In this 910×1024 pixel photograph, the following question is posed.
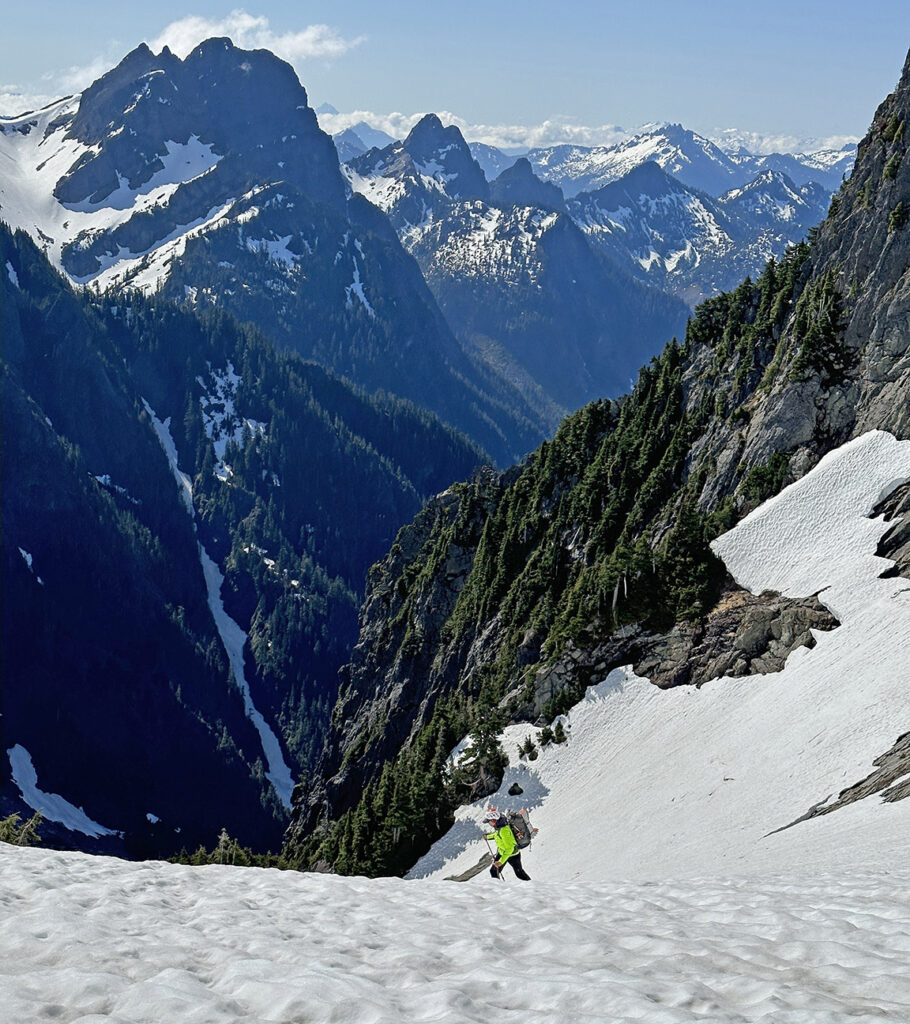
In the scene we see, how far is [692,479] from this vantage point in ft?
191

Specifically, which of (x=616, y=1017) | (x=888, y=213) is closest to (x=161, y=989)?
(x=616, y=1017)

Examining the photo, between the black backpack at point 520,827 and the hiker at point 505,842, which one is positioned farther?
the black backpack at point 520,827

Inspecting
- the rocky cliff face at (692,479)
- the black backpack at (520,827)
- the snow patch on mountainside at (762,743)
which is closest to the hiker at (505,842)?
the black backpack at (520,827)

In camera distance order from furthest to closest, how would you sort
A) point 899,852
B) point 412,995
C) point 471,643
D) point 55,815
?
point 55,815, point 471,643, point 899,852, point 412,995

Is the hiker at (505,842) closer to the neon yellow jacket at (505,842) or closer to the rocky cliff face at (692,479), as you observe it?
the neon yellow jacket at (505,842)

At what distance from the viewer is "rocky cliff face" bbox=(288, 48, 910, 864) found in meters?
48.1

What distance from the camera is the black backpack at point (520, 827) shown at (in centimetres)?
2603

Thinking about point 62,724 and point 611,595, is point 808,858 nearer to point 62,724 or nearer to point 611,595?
point 611,595

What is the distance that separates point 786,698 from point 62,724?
7334 inches

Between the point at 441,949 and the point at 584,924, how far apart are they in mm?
2947

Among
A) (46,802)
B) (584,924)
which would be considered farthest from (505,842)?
(46,802)

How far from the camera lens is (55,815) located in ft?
510

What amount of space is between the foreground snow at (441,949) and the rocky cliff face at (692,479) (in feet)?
90.5

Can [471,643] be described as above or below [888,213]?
below
